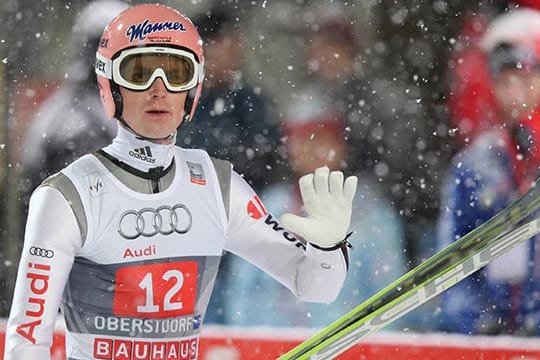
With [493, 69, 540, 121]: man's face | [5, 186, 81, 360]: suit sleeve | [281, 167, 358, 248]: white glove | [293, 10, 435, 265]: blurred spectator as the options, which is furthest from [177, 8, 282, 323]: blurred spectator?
[5, 186, 81, 360]: suit sleeve

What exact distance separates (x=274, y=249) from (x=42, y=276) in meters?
0.72

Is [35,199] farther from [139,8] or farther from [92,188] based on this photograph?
[139,8]

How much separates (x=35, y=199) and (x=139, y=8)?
612mm

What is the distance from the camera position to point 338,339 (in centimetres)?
333

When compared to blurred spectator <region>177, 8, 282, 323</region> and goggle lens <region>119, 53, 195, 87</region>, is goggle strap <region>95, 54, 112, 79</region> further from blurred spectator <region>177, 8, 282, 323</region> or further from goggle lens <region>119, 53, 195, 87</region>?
blurred spectator <region>177, 8, 282, 323</region>

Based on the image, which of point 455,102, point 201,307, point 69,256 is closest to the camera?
point 69,256

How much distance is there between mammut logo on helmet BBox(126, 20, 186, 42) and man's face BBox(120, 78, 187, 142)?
0.14m

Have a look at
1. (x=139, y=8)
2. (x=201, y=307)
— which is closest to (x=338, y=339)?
(x=201, y=307)

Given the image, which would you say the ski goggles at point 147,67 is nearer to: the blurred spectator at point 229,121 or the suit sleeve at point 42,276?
the suit sleeve at point 42,276

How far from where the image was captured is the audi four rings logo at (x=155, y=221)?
3.02 metres

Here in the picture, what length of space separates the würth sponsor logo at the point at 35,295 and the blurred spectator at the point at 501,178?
1.82m

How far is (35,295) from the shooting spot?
9.45 ft

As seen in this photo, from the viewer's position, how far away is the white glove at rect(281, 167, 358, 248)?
122 inches

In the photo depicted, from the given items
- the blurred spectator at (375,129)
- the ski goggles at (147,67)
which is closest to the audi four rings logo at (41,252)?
the ski goggles at (147,67)
